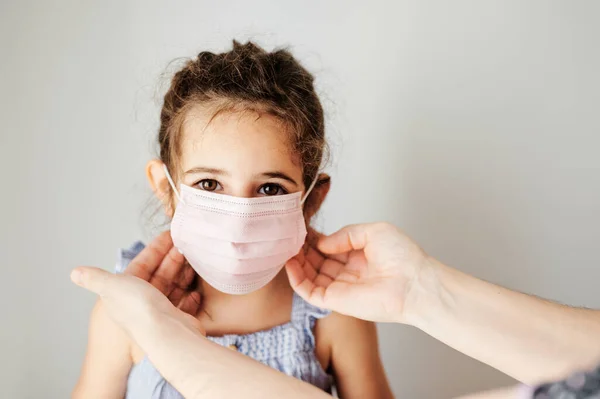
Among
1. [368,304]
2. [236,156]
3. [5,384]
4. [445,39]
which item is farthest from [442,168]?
[5,384]

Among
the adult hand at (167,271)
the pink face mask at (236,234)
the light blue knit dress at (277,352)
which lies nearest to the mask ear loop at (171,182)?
the pink face mask at (236,234)

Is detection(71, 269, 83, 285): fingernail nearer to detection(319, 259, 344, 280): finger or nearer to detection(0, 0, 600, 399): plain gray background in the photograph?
detection(319, 259, 344, 280): finger

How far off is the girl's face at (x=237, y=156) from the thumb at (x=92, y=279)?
35 cm

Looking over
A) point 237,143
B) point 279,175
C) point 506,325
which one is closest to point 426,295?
point 506,325

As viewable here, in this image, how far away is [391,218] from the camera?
1793 mm

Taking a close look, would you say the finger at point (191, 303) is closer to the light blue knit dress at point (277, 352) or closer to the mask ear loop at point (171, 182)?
the light blue knit dress at point (277, 352)

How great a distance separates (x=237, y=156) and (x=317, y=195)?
312 millimetres

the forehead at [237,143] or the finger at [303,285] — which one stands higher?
the forehead at [237,143]

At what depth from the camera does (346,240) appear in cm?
138

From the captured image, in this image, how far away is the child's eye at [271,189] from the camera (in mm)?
1317

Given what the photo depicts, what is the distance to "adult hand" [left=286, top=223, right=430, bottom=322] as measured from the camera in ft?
4.11

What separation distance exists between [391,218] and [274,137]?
65cm

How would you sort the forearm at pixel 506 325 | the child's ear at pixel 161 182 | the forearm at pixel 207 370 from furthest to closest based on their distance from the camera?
the child's ear at pixel 161 182, the forearm at pixel 506 325, the forearm at pixel 207 370

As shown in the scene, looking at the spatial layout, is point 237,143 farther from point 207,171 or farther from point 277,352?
point 277,352
